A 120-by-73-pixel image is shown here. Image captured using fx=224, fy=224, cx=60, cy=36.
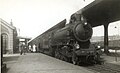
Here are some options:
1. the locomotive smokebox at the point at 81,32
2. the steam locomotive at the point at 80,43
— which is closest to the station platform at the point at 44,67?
the steam locomotive at the point at 80,43

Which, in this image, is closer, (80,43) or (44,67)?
(44,67)

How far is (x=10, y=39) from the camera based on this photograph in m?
35.0

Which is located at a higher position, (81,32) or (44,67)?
(81,32)

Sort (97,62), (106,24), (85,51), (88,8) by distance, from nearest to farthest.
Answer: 1. (85,51)
2. (97,62)
3. (88,8)
4. (106,24)

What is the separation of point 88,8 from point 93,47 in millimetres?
4091

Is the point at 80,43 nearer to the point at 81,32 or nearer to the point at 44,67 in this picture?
the point at 81,32

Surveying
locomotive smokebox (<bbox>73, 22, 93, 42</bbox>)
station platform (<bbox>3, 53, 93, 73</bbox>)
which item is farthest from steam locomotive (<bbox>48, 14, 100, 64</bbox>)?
station platform (<bbox>3, 53, 93, 73</bbox>)

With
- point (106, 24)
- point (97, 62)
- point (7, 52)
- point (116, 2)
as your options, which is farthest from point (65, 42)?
point (7, 52)

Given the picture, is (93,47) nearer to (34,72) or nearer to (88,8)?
(88,8)

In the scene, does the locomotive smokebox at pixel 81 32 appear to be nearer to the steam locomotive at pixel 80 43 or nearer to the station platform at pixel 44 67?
the steam locomotive at pixel 80 43

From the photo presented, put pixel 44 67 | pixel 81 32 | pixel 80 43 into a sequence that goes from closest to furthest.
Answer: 1. pixel 44 67
2. pixel 81 32
3. pixel 80 43

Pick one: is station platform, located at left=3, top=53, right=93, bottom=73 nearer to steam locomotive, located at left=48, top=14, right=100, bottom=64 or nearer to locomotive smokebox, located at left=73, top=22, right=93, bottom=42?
steam locomotive, located at left=48, top=14, right=100, bottom=64

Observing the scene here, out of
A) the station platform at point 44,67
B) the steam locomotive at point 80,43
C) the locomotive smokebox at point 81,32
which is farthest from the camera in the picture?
the locomotive smokebox at point 81,32

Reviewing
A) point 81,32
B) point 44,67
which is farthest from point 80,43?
point 44,67
